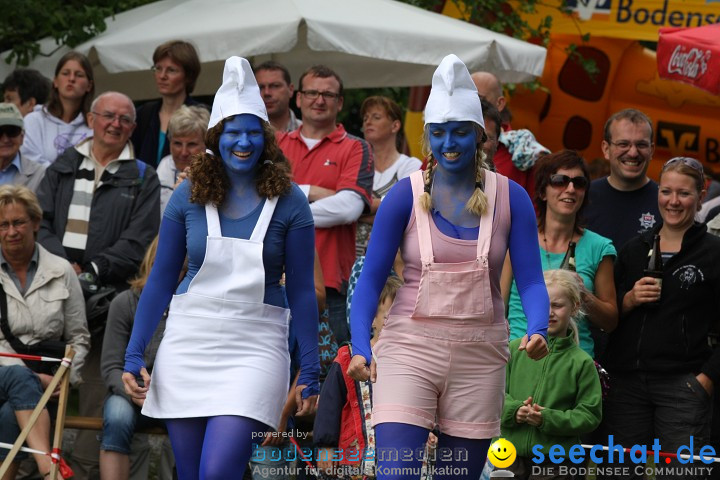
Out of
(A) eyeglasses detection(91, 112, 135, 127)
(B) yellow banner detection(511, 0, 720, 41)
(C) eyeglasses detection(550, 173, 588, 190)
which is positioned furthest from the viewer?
(B) yellow banner detection(511, 0, 720, 41)

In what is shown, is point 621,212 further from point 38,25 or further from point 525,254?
point 38,25

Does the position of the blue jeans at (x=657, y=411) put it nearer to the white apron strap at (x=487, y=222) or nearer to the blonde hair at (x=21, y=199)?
the white apron strap at (x=487, y=222)

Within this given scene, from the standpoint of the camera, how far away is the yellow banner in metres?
12.8

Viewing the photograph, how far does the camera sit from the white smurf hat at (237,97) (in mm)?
5613

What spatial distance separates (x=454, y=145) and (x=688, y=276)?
96.9 inches

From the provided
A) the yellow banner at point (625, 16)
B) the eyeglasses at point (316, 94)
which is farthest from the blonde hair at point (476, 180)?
the yellow banner at point (625, 16)

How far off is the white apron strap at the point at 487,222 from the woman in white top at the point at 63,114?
14.6ft

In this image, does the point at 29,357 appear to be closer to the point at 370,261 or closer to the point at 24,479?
the point at 24,479

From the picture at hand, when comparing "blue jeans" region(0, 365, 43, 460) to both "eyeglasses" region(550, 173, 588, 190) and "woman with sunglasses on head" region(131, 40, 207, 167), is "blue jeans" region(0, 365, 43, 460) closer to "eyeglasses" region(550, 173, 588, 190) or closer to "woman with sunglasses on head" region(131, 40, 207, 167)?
"woman with sunglasses on head" region(131, 40, 207, 167)

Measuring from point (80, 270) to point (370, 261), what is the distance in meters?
3.45

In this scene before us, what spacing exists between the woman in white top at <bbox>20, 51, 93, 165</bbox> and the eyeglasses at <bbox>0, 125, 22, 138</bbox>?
17.2 inches

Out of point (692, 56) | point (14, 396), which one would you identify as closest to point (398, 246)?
point (14, 396)

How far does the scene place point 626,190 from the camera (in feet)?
25.9

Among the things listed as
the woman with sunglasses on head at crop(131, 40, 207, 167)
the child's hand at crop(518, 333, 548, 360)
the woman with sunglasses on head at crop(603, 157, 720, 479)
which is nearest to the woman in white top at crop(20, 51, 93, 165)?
the woman with sunglasses on head at crop(131, 40, 207, 167)
